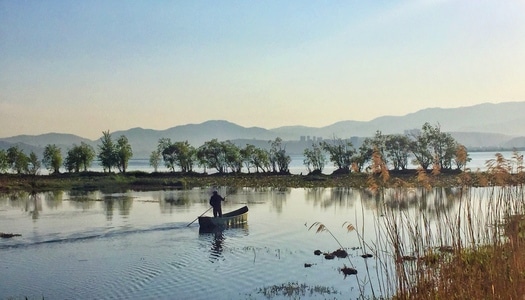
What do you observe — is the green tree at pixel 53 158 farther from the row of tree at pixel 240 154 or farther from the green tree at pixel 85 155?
the green tree at pixel 85 155

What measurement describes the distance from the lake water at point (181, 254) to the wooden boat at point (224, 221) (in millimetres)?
565

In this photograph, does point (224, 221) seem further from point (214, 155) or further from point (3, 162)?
point (3, 162)

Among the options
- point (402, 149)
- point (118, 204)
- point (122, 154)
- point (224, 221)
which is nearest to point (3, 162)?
point (122, 154)

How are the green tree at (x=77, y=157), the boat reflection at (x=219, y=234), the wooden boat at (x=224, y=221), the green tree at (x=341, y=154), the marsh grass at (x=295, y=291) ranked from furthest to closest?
the green tree at (x=77, y=157) → the green tree at (x=341, y=154) → the wooden boat at (x=224, y=221) → the boat reflection at (x=219, y=234) → the marsh grass at (x=295, y=291)

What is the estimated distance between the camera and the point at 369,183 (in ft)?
27.5

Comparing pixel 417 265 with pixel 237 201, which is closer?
pixel 417 265

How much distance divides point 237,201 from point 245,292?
25936 millimetres

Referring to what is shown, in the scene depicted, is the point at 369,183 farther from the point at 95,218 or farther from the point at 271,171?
the point at 271,171

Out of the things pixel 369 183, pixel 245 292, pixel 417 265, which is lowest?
pixel 245 292

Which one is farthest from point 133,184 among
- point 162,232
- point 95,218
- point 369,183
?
point 369,183

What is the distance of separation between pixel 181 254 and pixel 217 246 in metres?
1.97

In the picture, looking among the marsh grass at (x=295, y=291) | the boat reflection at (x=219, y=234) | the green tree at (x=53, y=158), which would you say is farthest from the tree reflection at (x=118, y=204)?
the green tree at (x=53, y=158)

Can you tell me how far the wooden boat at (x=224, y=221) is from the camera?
25.5 m

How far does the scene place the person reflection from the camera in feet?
62.6
